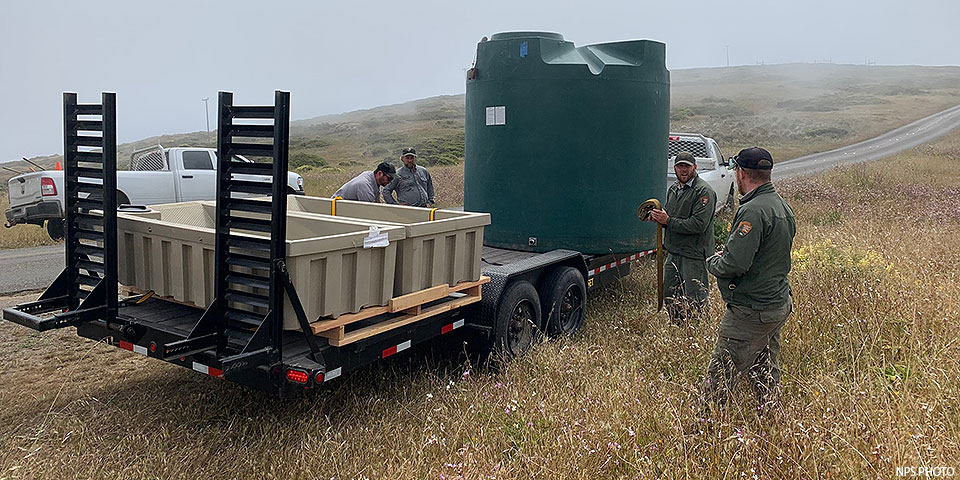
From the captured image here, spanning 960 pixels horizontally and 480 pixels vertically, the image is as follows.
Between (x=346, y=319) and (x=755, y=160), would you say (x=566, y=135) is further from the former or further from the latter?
(x=346, y=319)

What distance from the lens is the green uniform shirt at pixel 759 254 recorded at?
4383 mm

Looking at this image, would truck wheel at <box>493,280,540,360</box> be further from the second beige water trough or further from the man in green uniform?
the man in green uniform

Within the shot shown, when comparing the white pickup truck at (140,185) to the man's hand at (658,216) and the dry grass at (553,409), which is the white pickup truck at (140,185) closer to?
the dry grass at (553,409)

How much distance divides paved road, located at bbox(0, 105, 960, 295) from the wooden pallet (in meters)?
6.62

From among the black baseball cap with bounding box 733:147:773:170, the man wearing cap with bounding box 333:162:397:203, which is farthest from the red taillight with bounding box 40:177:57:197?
the black baseball cap with bounding box 733:147:773:170

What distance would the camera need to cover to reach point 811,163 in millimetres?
31859

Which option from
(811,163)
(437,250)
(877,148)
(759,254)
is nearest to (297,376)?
(437,250)

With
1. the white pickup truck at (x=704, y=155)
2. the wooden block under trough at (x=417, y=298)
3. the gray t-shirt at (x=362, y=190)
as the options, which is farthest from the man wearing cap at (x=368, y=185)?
the white pickup truck at (x=704, y=155)

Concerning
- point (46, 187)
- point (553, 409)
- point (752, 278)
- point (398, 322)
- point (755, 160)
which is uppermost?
point (755, 160)

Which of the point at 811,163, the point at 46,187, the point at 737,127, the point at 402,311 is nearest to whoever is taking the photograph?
the point at 402,311

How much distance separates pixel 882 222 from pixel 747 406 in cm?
840

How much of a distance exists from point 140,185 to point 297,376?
11.2 metres

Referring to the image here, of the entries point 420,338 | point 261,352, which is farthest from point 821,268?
point 261,352

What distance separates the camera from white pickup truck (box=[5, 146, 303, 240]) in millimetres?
11992
